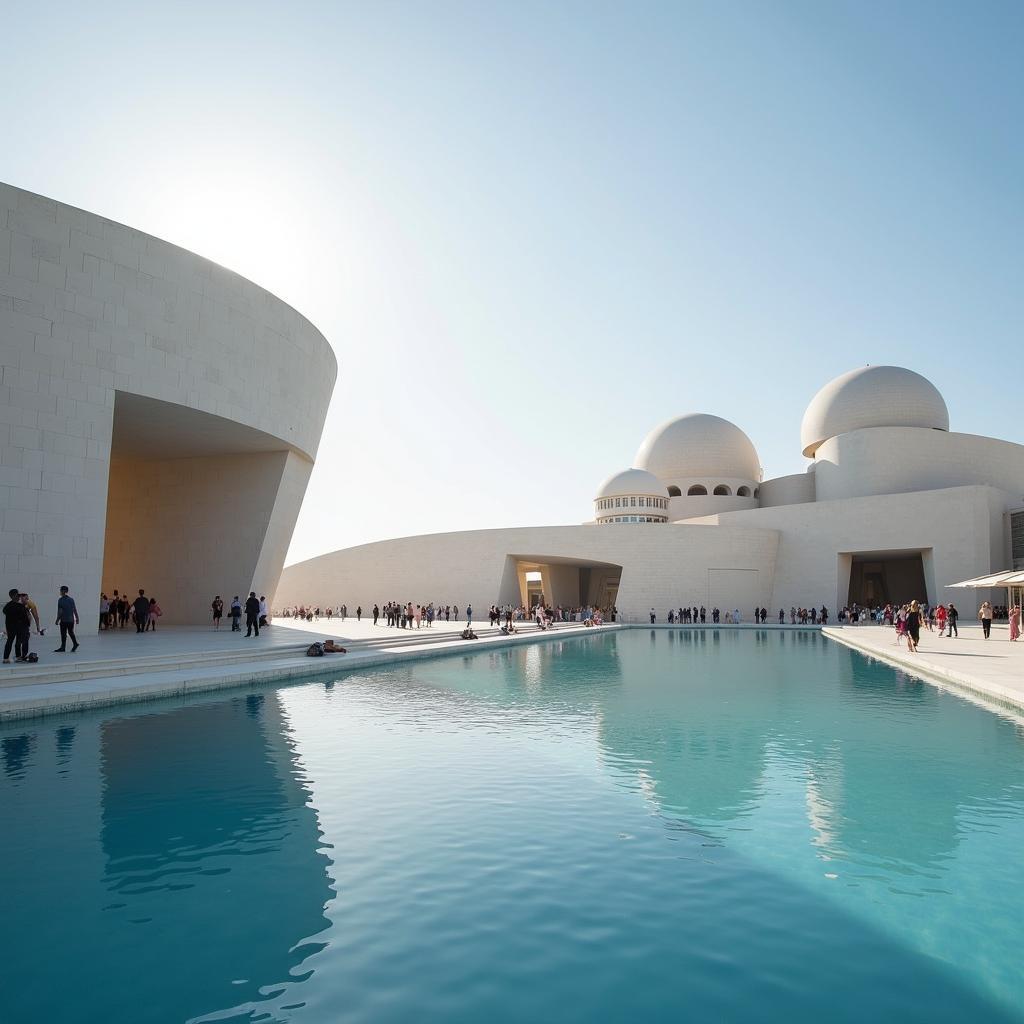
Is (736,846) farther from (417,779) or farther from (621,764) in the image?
(417,779)

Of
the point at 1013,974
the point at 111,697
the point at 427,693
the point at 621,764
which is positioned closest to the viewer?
the point at 1013,974

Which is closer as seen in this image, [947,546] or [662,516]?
[947,546]

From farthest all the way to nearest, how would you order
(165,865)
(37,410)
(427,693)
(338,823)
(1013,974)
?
(37,410) < (427,693) < (338,823) < (165,865) < (1013,974)

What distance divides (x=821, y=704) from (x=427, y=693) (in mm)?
5329

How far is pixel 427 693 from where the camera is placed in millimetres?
10680

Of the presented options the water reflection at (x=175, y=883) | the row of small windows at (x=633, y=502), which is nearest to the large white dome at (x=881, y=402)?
the row of small windows at (x=633, y=502)

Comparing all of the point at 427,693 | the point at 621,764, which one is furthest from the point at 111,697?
the point at 621,764

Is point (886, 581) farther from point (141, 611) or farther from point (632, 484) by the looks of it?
point (141, 611)

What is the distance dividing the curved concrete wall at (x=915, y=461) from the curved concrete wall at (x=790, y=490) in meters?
3.97

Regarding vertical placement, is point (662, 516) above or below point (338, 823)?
above

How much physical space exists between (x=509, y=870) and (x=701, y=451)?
4353 centimetres

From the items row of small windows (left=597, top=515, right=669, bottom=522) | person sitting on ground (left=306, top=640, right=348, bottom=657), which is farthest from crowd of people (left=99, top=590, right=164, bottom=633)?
row of small windows (left=597, top=515, right=669, bottom=522)

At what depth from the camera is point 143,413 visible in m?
16.0

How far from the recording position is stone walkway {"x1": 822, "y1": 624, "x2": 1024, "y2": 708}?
1014cm
